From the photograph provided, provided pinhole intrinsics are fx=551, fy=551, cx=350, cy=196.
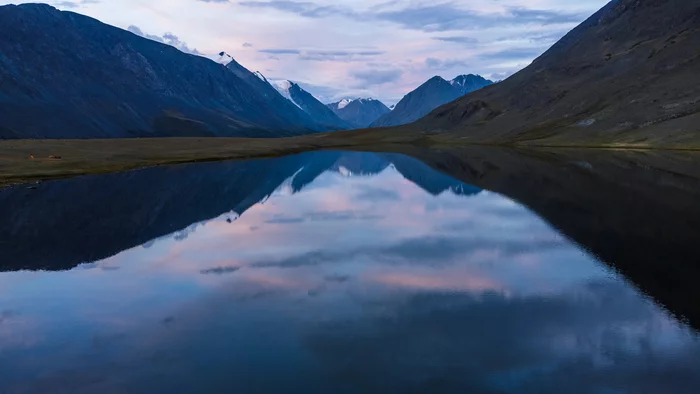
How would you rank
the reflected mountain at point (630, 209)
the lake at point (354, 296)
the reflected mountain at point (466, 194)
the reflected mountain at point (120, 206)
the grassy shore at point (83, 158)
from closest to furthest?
the lake at point (354, 296), the reflected mountain at point (630, 209), the reflected mountain at point (466, 194), the reflected mountain at point (120, 206), the grassy shore at point (83, 158)

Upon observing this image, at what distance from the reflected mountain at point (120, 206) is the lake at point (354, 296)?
0.42 meters

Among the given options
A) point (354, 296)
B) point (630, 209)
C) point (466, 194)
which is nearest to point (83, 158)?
point (466, 194)

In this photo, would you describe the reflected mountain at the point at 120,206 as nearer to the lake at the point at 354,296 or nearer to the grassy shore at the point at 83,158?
the lake at the point at 354,296

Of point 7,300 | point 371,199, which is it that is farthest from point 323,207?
point 7,300

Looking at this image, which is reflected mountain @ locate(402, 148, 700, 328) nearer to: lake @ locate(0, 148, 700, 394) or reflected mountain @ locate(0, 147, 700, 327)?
reflected mountain @ locate(0, 147, 700, 327)

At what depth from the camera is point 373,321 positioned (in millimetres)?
26109

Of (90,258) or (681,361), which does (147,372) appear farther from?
(90,258)

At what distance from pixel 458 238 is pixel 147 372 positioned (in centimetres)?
3139

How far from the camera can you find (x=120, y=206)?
65.1 m

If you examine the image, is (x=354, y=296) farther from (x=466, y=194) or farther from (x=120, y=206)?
(x=466, y=194)

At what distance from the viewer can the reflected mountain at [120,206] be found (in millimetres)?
44094

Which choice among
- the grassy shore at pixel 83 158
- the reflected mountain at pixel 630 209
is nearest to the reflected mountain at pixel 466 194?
the reflected mountain at pixel 630 209

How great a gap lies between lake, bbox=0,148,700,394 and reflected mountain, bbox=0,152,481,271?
16.7 inches

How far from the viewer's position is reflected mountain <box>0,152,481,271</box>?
44.1m
